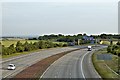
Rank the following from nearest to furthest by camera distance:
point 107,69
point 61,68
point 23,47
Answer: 1. point 107,69
2. point 61,68
3. point 23,47

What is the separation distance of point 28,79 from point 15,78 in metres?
2.63

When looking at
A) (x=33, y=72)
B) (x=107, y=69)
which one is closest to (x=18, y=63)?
(x=33, y=72)

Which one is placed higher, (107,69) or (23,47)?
(23,47)

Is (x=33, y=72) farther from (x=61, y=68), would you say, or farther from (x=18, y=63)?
(x=18, y=63)

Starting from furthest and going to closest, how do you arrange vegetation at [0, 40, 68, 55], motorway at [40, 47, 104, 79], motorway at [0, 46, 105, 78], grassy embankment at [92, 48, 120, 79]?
vegetation at [0, 40, 68, 55] < motorway at [0, 46, 105, 78] < motorway at [40, 47, 104, 79] < grassy embankment at [92, 48, 120, 79]

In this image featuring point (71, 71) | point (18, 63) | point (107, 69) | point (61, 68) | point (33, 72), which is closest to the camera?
point (33, 72)

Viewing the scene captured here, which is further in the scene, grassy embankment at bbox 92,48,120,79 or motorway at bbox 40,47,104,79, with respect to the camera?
motorway at bbox 40,47,104,79

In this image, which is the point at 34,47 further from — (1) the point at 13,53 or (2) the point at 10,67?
(2) the point at 10,67

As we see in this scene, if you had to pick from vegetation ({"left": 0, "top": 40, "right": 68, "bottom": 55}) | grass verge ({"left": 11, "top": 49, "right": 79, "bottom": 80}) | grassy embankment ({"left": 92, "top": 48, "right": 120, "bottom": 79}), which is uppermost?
vegetation ({"left": 0, "top": 40, "right": 68, "bottom": 55})

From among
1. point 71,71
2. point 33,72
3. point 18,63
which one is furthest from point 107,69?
point 18,63

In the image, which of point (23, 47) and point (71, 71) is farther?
point (23, 47)

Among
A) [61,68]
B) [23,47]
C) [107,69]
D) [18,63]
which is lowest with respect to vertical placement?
[107,69]

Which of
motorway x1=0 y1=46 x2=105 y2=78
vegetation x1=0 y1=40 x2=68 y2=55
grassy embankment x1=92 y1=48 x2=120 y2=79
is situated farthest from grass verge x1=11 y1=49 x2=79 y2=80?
vegetation x1=0 y1=40 x2=68 y2=55

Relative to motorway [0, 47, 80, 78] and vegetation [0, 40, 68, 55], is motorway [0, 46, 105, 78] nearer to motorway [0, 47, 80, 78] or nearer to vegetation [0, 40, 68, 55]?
motorway [0, 47, 80, 78]
